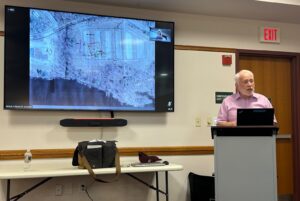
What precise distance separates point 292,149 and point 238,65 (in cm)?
130

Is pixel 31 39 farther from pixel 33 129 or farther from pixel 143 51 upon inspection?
pixel 143 51

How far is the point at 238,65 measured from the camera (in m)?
3.98

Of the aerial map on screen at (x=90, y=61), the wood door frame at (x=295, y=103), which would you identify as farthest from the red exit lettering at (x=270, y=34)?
the aerial map on screen at (x=90, y=61)

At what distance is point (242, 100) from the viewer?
10.2ft

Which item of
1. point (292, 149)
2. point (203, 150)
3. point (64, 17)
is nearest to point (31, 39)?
point (64, 17)

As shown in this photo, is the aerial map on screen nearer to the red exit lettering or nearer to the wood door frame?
the wood door frame

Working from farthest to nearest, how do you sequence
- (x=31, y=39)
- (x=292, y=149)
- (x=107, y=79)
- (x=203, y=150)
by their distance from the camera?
1. (x=292, y=149)
2. (x=203, y=150)
3. (x=107, y=79)
4. (x=31, y=39)

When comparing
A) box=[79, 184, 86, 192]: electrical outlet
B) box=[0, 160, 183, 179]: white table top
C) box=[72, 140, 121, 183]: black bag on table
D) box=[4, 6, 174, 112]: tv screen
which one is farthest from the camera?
box=[79, 184, 86, 192]: electrical outlet

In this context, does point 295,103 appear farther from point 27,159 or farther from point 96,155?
point 27,159

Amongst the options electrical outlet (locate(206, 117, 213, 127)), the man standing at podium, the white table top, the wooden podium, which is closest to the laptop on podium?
the wooden podium

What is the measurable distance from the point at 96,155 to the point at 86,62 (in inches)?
38.2

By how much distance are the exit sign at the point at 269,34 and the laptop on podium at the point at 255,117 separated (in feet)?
6.21

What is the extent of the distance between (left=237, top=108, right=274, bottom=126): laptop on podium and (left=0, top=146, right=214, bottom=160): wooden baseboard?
1318 millimetres

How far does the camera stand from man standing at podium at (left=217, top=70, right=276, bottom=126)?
302 centimetres
